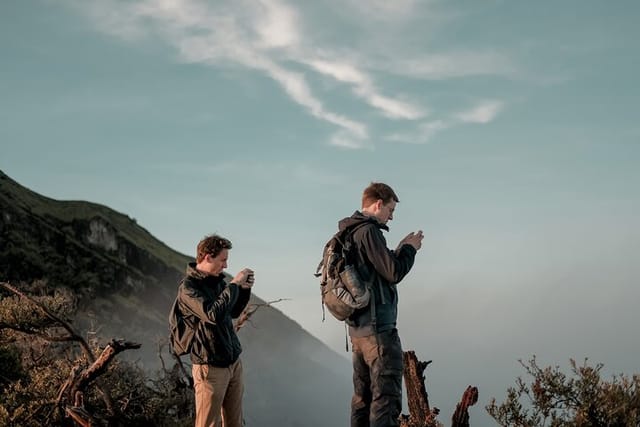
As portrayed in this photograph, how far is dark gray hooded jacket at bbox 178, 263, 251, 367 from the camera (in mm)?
6883

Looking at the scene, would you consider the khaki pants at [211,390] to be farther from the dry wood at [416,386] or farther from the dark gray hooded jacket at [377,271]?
the dry wood at [416,386]

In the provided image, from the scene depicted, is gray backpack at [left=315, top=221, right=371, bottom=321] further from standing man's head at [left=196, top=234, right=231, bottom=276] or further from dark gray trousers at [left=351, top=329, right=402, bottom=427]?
standing man's head at [left=196, top=234, right=231, bottom=276]

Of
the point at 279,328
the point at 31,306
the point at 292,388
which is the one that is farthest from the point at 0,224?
the point at 292,388

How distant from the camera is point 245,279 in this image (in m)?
7.17

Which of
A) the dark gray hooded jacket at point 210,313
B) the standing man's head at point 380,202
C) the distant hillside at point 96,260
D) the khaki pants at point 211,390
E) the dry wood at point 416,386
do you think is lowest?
the khaki pants at point 211,390

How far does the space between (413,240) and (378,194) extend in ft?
2.06

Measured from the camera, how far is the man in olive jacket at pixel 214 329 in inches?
272

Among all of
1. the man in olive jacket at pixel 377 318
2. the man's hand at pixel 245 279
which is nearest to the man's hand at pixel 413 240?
the man in olive jacket at pixel 377 318

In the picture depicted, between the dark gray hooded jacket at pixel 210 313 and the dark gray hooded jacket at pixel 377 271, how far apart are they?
4.01ft

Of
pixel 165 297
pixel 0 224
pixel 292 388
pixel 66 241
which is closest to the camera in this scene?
pixel 0 224

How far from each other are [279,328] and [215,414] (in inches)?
Result: 4739

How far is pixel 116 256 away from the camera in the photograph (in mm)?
72438

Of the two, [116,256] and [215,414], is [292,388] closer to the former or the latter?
[116,256]

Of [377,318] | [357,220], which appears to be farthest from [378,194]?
[377,318]
